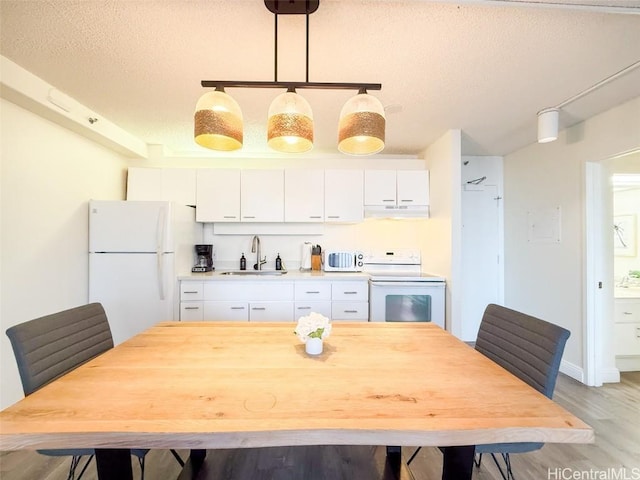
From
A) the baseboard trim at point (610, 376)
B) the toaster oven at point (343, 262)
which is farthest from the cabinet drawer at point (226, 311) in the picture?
the baseboard trim at point (610, 376)

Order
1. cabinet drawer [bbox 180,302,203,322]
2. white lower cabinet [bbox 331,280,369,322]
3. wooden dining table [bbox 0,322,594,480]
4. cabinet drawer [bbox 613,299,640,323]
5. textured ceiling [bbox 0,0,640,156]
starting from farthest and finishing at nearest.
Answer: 1. white lower cabinet [bbox 331,280,369,322]
2. cabinet drawer [bbox 180,302,203,322]
3. cabinet drawer [bbox 613,299,640,323]
4. textured ceiling [bbox 0,0,640,156]
5. wooden dining table [bbox 0,322,594,480]

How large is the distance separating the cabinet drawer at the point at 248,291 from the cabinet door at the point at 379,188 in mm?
1364

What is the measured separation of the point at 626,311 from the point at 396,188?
252 centimetres

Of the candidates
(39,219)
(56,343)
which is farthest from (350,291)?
(39,219)

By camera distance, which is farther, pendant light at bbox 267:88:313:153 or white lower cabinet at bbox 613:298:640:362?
white lower cabinet at bbox 613:298:640:362

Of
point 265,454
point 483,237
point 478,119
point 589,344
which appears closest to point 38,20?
point 265,454

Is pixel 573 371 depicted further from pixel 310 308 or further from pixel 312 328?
pixel 312 328

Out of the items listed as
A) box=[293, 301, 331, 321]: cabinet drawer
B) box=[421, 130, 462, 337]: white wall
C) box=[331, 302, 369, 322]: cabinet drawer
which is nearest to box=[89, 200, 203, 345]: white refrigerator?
box=[293, 301, 331, 321]: cabinet drawer

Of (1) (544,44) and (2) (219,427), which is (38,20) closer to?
(2) (219,427)

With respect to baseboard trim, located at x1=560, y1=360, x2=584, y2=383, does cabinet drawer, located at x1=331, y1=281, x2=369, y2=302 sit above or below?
above

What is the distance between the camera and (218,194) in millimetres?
3145

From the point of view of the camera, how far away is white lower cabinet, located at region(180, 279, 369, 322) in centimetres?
279

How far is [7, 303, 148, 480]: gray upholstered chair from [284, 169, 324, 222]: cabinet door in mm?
2044

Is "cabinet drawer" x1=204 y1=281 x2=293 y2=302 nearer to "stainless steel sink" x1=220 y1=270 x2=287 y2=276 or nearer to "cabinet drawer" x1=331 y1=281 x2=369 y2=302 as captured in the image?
"stainless steel sink" x1=220 y1=270 x2=287 y2=276
